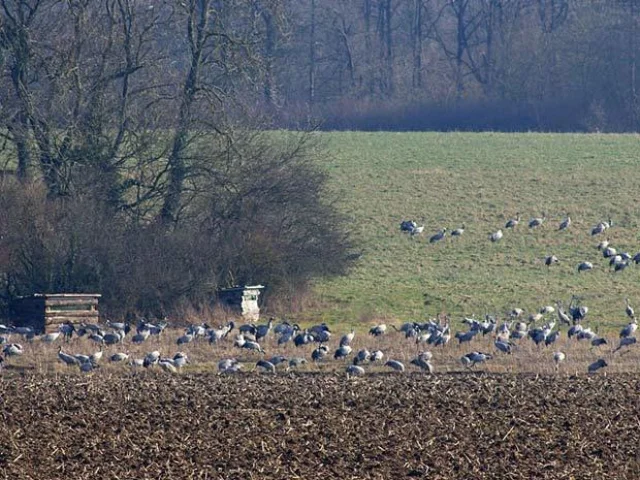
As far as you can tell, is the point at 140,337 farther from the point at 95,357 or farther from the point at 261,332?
the point at 95,357

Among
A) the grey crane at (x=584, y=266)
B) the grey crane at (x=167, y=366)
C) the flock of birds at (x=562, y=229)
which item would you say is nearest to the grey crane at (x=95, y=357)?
the grey crane at (x=167, y=366)

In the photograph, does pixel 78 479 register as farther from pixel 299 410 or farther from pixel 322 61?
pixel 322 61

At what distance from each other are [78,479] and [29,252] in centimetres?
1545

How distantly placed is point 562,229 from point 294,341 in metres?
17.4

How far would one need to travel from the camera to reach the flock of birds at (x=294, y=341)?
19984 mm

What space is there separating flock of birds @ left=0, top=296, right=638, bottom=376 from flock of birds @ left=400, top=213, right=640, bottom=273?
7956 millimetres

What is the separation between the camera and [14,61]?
28156mm

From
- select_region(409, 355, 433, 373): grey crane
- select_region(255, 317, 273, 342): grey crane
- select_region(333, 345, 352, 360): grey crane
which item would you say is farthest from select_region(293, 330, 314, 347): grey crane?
select_region(409, 355, 433, 373): grey crane

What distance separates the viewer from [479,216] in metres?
Answer: 39.9

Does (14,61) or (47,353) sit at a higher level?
(14,61)

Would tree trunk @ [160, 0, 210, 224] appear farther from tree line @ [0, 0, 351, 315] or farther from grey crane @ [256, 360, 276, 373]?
grey crane @ [256, 360, 276, 373]

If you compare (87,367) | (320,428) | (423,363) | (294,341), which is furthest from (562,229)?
(320,428)

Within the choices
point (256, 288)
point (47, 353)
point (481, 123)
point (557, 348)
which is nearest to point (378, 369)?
point (557, 348)

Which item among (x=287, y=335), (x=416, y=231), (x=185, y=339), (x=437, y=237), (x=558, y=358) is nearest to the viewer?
(x=558, y=358)
